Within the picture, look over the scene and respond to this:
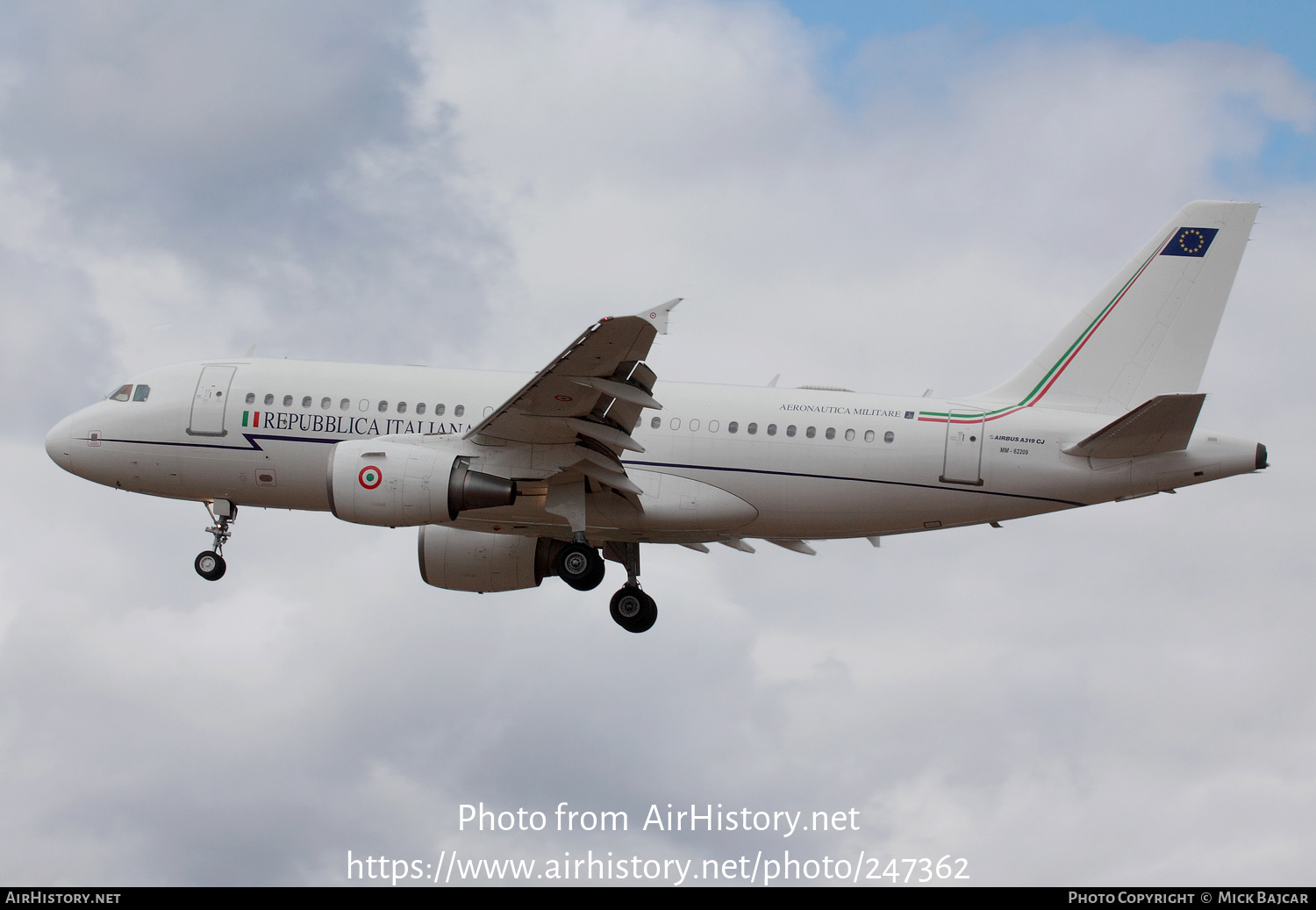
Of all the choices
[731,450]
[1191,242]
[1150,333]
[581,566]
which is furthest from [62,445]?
[1191,242]

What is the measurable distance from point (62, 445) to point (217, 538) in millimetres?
4159

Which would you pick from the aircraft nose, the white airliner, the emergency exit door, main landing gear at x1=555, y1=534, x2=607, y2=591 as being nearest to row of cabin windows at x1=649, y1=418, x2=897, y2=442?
the white airliner

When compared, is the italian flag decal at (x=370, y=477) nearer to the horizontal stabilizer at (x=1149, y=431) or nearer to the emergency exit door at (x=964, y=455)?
the emergency exit door at (x=964, y=455)

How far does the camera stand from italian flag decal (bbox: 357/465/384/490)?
1004 inches

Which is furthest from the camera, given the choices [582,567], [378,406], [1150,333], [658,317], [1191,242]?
[1191,242]

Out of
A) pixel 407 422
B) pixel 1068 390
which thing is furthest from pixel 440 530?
pixel 1068 390

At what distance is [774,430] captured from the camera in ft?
90.8

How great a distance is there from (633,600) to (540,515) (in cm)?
387

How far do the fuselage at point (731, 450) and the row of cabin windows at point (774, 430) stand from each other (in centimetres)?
3

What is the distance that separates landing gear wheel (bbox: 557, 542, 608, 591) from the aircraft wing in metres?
1.81

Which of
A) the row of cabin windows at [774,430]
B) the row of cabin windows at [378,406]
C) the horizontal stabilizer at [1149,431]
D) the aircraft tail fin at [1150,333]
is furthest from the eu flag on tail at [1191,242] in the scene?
the row of cabin windows at [378,406]

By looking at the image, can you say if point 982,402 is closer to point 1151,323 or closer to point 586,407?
point 1151,323

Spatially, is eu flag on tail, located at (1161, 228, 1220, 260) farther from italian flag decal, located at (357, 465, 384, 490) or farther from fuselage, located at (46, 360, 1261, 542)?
italian flag decal, located at (357, 465, 384, 490)

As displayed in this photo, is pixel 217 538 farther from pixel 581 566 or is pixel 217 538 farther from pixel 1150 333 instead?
pixel 1150 333
